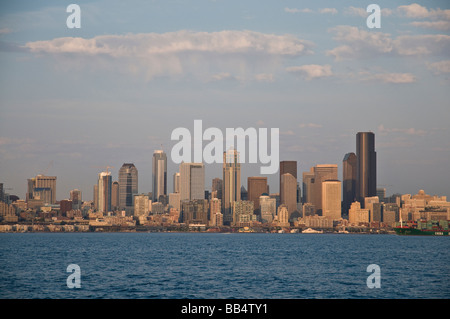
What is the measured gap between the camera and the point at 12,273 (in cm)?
7838

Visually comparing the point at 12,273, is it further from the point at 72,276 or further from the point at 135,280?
the point at 135,280

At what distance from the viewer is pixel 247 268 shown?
85.5 m

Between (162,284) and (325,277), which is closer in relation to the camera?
(162,284)
